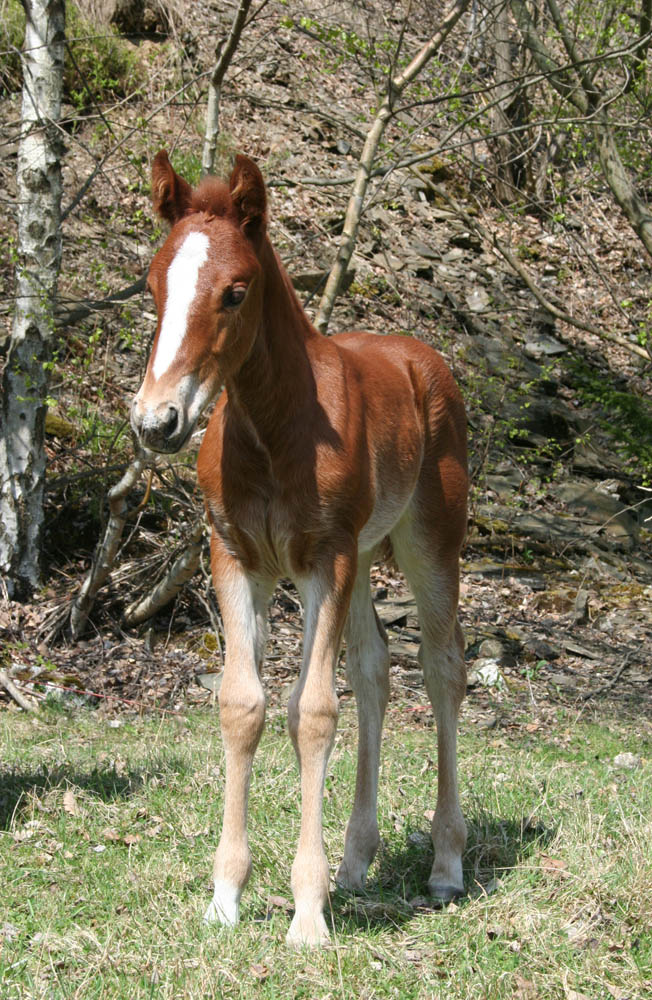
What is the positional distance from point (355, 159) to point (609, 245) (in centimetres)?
423

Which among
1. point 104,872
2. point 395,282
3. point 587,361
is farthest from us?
point 587,361

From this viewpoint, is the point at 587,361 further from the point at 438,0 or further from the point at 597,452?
the point at 438,0

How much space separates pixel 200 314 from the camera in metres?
3.16

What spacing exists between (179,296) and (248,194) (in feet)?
1.70

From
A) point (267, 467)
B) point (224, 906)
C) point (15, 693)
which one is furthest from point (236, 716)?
point (15, 693)

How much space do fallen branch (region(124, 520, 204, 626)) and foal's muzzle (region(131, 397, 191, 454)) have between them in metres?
4.65

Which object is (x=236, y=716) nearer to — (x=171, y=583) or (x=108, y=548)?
(x=108, y=548)

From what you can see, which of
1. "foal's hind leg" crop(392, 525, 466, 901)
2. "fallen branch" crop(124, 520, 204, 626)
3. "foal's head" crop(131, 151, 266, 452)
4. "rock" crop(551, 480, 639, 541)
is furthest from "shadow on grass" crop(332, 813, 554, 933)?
"rock" crop(551, 480, 639, 541)

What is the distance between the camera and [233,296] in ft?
10.8

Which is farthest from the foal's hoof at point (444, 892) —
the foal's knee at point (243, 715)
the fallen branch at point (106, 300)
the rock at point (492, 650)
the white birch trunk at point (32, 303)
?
the fallen branch at point (106, 300)

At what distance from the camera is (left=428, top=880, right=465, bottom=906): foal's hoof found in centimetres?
399

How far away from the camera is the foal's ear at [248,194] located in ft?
11.1

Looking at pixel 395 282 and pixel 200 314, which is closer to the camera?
pixel 200 314

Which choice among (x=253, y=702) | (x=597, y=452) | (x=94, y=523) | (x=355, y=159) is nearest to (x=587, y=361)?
(x=597, y=452)
